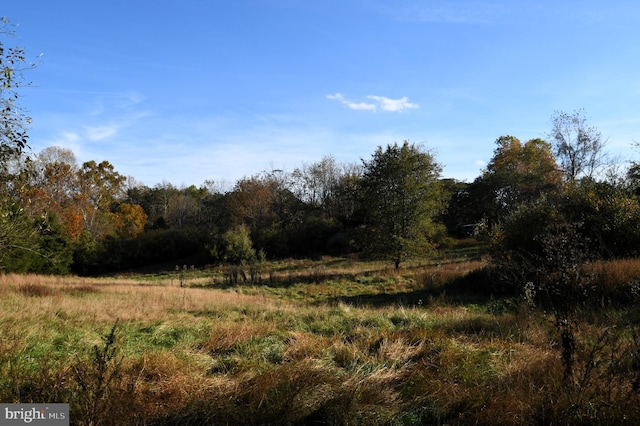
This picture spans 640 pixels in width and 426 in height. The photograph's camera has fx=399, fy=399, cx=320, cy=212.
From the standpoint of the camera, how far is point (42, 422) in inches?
138

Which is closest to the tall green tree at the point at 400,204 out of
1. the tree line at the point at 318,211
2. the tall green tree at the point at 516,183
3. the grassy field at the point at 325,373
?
the tree line at the point at 318,211

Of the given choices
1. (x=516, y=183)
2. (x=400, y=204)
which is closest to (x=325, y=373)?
(x=400, y=204)

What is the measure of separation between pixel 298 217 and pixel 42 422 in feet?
150

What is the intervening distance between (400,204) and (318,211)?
24.9 meters

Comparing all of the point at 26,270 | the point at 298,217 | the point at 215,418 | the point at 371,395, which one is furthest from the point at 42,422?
the point at 298,217

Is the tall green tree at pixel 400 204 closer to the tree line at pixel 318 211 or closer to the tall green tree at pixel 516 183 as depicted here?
the tree line at pixel 318 211

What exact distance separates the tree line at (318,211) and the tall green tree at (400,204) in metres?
0.07

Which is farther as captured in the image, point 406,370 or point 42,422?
point 406,370

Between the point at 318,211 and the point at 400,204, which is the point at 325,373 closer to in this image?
the point at 400,204

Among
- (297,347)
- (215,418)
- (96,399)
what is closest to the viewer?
(96,399)

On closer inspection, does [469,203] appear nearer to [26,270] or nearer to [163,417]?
[26,270]

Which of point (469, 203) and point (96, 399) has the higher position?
point (469, 203)

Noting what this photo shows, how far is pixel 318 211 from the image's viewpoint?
52.0 metres

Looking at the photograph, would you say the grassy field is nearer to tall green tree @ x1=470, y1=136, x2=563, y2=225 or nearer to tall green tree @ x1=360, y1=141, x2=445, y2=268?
tall green tree @ x1=360, y1=141, x2=445, y2=268
